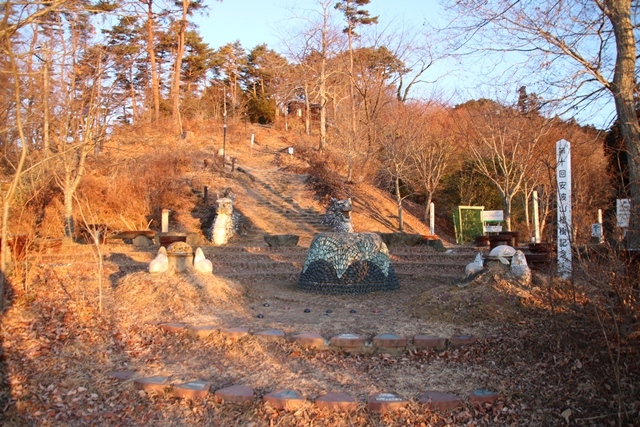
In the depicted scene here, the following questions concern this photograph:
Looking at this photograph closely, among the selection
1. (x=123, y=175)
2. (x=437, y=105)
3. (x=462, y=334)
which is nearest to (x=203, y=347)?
(x=462, y=334)

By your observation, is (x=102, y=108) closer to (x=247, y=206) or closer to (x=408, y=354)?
(x=247, y=206)

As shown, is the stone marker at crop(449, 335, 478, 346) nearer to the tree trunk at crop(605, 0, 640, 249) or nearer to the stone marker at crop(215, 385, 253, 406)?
the stone marker at crop(215, 385, 253, 406)

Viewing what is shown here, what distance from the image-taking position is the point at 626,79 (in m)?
5.86

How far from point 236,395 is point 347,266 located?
427cm

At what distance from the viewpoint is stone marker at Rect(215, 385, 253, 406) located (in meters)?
3.61

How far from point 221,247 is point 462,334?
8.33m

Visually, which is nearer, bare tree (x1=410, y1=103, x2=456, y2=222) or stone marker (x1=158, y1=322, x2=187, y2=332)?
stone marker (x1=158, y1=322, x2=187, y2=332)

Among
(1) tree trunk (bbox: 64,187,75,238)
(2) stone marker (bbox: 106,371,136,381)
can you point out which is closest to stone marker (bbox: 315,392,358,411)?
(2) stone marker (bbox: 106,371,136,381)

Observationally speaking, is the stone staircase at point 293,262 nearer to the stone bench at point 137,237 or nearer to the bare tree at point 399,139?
the stone bench at point 137,237

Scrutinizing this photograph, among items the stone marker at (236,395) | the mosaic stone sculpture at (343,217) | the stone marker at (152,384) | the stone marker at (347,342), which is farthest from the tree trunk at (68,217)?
the stone marker at (236,395)

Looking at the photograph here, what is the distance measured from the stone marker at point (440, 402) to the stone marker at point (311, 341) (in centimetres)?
130

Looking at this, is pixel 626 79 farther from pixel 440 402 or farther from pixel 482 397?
pixel 440 402

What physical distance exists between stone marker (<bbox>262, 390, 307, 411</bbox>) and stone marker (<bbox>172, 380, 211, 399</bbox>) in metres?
0.46

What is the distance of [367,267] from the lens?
7.80 m
